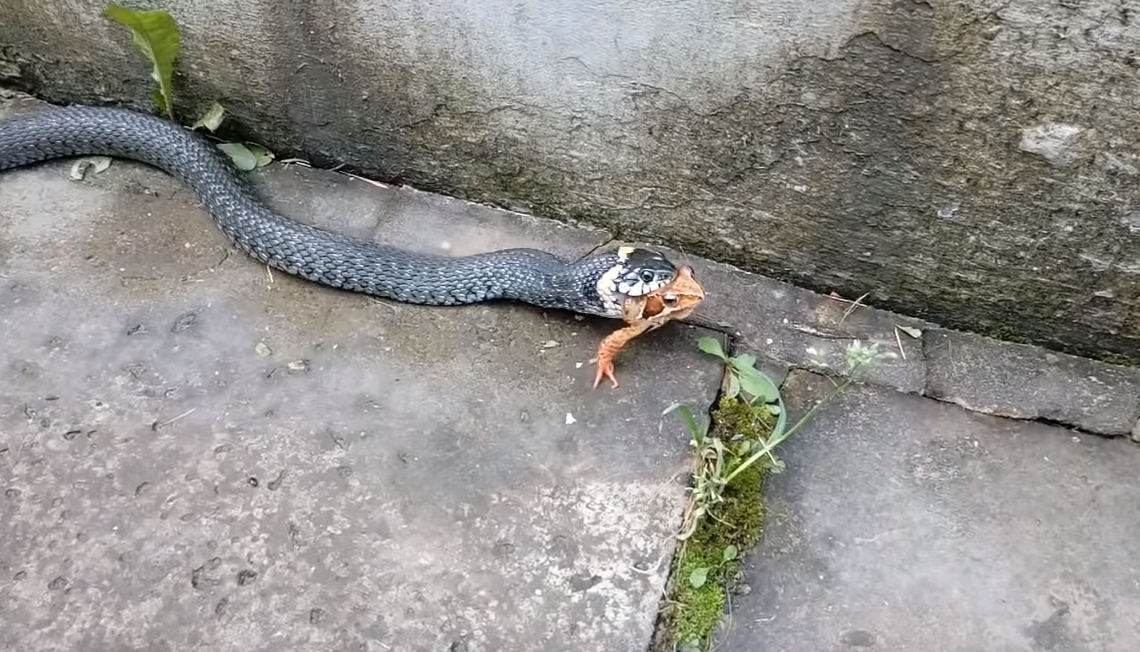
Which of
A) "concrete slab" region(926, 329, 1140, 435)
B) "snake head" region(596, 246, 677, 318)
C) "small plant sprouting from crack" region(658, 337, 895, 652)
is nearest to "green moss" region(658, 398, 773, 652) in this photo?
"small plant sprouting from crack" region(658, 337, 895, 652)

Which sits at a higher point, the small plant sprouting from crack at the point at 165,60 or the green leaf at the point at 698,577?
the small plant sprouting from crack at the point at 165,60

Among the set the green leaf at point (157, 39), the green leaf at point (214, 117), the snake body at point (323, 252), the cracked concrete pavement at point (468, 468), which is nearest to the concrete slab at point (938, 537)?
the cracked concrete pavement at point (468, 468)

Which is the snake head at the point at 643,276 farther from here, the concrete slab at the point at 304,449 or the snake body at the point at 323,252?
the concrete slab at the point at 304,449

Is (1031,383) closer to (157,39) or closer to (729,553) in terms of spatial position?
(729,553)

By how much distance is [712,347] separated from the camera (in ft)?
9.50

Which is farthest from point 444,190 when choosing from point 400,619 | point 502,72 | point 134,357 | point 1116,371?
point 1116,371

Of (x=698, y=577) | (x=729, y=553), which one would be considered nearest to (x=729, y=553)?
(x=729, y=553)

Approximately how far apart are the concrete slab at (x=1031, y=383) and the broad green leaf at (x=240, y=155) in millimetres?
2347

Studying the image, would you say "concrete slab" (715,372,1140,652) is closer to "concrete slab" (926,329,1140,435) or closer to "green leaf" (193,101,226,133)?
"concrete slab" (926,329,1140,435)

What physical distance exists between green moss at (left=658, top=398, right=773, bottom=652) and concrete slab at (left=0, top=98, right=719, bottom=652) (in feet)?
0.21

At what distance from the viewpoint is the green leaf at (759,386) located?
9.21 ft

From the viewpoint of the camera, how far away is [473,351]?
2.96 m

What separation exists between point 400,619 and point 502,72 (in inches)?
64.3

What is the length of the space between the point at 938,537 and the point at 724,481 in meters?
0.59
